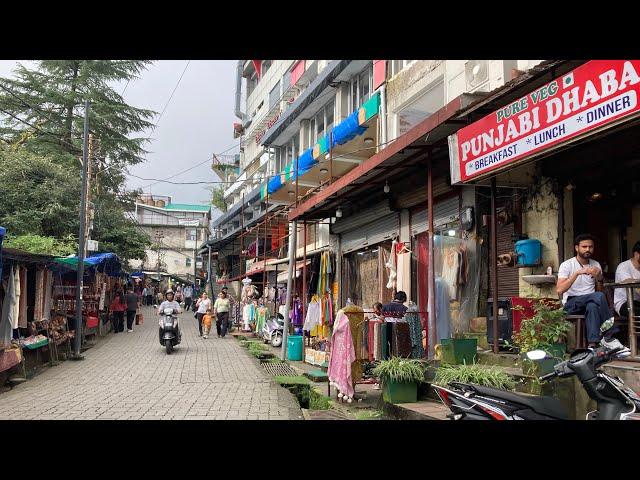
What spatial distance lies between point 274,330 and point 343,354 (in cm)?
1087

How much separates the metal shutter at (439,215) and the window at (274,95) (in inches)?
744

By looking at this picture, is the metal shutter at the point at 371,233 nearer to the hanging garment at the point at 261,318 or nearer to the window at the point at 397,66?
the window at the point at 397,66

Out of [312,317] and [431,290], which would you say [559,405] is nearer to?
[431,290]

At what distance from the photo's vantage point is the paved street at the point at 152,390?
26.4 feet

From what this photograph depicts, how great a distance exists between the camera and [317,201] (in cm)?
1319

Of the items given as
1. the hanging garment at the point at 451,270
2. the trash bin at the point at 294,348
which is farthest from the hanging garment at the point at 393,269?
the trash bin at the point at 294,348

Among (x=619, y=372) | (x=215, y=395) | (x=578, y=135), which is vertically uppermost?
(x=578, y=135)

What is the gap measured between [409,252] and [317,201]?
2942mm

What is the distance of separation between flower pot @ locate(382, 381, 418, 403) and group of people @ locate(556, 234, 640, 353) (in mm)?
2266

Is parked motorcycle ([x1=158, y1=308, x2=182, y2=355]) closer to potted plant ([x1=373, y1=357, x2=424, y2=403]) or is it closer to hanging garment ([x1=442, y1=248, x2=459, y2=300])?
hanging garment ([x1=442, y1=248, x2=459, y2=300])

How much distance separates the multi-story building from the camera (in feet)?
209

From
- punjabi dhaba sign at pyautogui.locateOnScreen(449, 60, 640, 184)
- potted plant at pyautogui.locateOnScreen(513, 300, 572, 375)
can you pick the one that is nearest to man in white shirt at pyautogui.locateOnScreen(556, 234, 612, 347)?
potted plant at pyautogui.locateOnScreen(513, 300, 572, 375)

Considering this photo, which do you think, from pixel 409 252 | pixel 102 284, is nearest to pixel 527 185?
pixel 409 252
